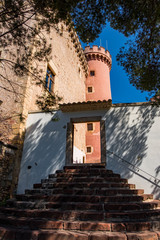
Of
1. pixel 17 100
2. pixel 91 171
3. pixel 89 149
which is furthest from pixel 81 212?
pixel 89 149

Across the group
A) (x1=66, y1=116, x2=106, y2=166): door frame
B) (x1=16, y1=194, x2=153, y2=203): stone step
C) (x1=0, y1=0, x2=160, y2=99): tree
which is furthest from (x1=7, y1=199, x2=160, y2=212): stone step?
(x1=0, y1=0, x2=160, y2=99): tree

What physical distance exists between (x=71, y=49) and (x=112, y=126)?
9737 millimetres

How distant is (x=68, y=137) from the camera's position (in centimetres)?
712

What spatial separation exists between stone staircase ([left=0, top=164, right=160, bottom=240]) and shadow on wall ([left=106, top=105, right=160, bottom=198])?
3.20 ft

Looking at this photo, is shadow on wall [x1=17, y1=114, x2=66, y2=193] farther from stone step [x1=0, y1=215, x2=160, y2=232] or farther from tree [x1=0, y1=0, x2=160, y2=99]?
stone step [x1=0, y1=215, x2=160, y2=232]

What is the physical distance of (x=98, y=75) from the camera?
19.1 m

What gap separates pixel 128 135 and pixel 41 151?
3846 mm

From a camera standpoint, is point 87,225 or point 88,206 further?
point 88,206

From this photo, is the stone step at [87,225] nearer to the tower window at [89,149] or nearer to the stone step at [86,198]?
the stone step at [86,198]

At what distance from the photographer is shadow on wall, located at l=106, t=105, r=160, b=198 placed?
647 centimetres

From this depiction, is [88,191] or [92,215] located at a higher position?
[88,191]

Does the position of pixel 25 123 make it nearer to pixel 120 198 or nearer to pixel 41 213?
pixel 41 213

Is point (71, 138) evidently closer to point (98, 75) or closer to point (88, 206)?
point (88, 206)

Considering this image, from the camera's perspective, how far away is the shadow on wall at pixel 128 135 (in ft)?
21.2
